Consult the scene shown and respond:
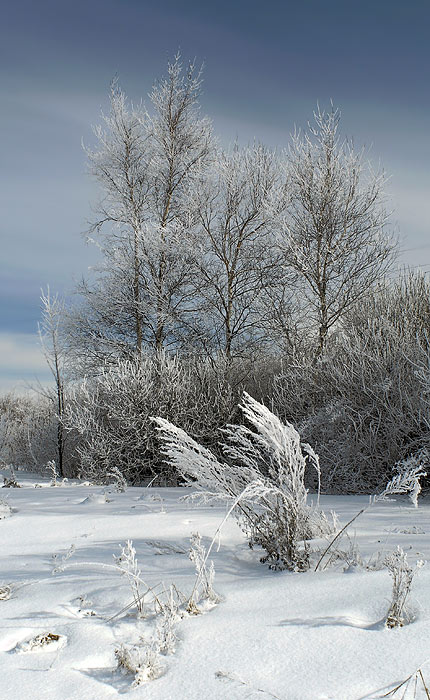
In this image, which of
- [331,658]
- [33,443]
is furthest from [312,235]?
[331,658]

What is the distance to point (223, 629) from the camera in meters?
2.07

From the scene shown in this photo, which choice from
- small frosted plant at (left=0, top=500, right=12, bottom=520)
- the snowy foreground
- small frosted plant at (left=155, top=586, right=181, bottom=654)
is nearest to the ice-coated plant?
the snowy foreground

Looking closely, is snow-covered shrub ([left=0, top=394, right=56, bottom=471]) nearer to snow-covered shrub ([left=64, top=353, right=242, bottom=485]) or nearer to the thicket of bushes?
the thicket of bushes

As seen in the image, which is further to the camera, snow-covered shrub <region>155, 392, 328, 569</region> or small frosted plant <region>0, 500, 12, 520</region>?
small frosted plant <region>0, 500, 12, 520</region>

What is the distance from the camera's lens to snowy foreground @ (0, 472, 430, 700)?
1.72 meters

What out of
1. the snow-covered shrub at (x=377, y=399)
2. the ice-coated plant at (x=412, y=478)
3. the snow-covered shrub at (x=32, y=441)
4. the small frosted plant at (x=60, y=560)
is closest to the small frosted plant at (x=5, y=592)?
the small frosted plant at (x=60, y=560)

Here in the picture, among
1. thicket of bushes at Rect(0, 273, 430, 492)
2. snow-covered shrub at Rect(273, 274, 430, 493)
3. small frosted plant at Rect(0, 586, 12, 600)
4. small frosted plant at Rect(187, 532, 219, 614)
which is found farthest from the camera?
thicket of bushes at Rect(0, 273, 430, 492)

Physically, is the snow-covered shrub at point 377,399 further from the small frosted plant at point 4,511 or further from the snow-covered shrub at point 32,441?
the snow-covered shrub at point 32,441

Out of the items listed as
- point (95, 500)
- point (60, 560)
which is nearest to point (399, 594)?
point (60, 560)

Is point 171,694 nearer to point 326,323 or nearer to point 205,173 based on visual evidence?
point 326,323

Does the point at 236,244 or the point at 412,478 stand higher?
the point at 236,244

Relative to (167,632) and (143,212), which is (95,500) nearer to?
(167,632)

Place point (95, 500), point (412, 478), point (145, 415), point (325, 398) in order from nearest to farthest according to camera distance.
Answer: point (412, 478), point (95, 500), point (325, 398), point (145, 415)

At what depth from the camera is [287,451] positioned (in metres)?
3.02
